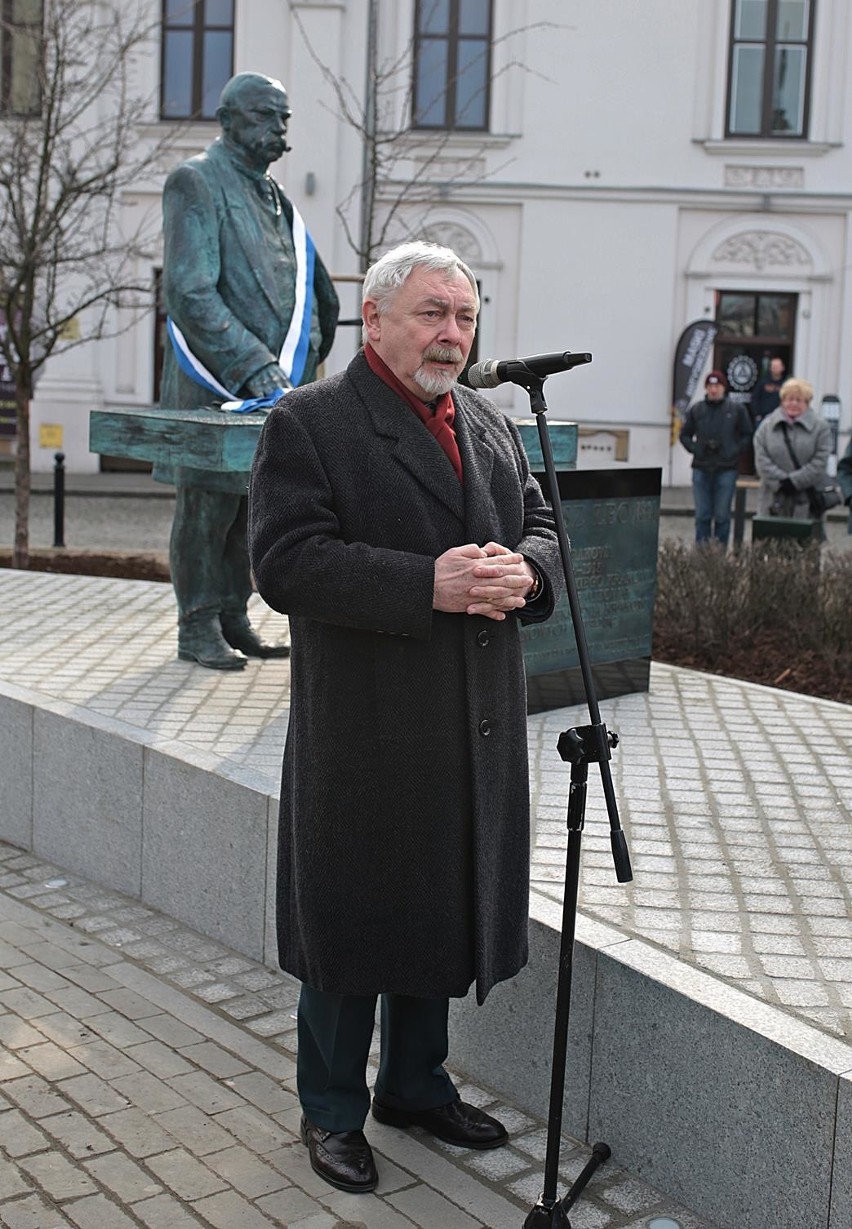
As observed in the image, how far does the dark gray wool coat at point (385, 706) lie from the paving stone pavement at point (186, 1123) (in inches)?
21.2

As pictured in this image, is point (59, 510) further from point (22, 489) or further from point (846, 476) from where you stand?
point (846, 476)

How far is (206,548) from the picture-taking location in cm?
749

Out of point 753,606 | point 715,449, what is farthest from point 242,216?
point 715,449

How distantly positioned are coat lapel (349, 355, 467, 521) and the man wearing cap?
1275 centimetres

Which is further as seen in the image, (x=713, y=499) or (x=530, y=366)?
(x=713, y=499)

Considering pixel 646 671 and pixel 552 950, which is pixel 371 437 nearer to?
pixel 552 950

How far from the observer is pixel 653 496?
755 centimetres

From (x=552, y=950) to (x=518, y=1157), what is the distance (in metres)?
0.49

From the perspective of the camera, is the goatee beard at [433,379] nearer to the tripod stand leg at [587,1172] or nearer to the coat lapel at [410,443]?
the coat lapel at [410,443]

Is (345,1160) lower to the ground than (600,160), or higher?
lower

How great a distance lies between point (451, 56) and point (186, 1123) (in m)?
23.9

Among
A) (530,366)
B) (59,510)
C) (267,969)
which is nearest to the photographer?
(530,366)

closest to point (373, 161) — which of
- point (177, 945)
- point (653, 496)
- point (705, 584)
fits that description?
point (705, 584)

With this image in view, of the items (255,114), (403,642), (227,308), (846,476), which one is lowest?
(403,642)
